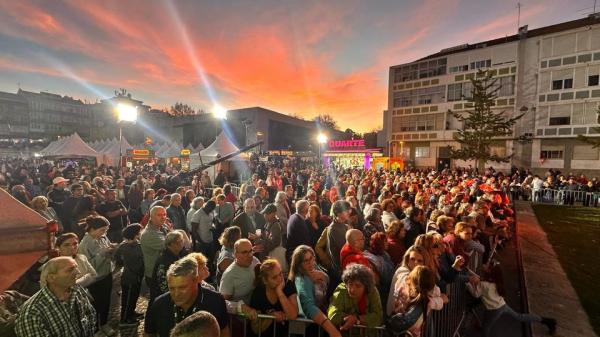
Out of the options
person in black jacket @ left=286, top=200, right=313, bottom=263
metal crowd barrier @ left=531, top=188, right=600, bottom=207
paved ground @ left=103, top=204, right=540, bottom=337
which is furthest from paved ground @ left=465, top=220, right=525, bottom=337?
metal crowd barrier @ left=531, top=188, right=600, bottom=207

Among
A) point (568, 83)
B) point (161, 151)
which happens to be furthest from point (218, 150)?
point (568, 83)

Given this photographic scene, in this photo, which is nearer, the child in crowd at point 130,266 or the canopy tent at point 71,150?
the child in crowd at point 130,266

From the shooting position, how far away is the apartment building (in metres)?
28.5

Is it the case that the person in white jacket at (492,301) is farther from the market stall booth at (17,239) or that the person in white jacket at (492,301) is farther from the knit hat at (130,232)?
the market stall booth at (17,239)

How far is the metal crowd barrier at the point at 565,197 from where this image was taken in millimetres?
18234

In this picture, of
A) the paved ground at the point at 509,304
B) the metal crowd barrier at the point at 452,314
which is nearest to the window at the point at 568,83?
the paved ground at the point at 509,304

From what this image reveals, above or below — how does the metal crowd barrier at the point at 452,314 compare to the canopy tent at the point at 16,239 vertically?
below

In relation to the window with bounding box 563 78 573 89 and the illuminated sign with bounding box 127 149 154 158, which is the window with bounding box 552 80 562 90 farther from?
the illuminated sign with bounding box 127 149 154 158

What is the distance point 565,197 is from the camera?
19062 millimetres

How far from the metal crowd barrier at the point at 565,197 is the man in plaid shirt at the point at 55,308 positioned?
23.8m

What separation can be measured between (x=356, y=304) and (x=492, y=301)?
10.2ft

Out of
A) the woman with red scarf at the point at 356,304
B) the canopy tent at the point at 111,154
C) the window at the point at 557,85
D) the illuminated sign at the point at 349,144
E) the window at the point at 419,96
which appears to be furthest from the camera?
the window at the point at 419,96

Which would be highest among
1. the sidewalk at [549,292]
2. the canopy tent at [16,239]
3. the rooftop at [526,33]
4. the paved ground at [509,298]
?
the rooftop at [526,33]

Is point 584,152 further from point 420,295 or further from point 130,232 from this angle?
point 130,232
